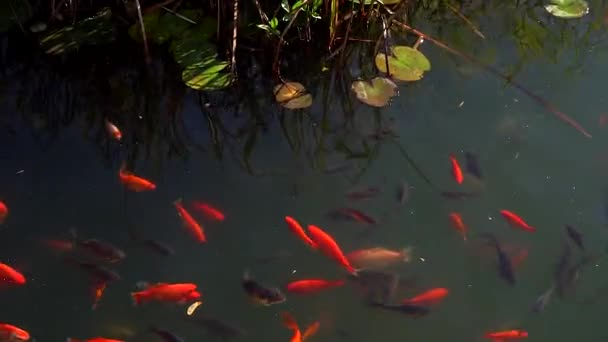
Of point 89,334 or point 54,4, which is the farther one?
point 54,4

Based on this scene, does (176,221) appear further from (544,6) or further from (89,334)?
(544,6)

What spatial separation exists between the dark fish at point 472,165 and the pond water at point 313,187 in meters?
0.02

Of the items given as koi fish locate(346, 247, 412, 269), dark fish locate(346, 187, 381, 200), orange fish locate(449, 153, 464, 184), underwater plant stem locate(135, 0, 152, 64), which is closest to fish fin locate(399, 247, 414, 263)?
koi fish locate(346, 247, 412, 269)

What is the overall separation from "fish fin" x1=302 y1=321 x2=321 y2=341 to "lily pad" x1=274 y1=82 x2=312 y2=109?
1006mm

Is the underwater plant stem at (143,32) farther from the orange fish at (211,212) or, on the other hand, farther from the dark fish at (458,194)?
the dark fish at (458,194)

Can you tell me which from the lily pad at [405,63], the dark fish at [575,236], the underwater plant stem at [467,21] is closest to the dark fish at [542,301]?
the dark fish at [575,236]

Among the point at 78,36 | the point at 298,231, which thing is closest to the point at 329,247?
the point at 298,231

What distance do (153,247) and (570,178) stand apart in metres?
1.56

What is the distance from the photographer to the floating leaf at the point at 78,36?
3.40 meters

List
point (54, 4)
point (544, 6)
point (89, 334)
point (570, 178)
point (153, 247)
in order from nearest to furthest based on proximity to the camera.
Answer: point (89, 334) → point (153, 247) → point (570, 178) → point (54, 4) → point (544, 6)

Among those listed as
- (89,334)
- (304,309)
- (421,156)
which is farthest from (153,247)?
(421,156)

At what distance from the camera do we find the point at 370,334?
8.63ft

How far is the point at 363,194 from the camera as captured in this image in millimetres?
2967

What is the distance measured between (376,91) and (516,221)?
31.4 inches
